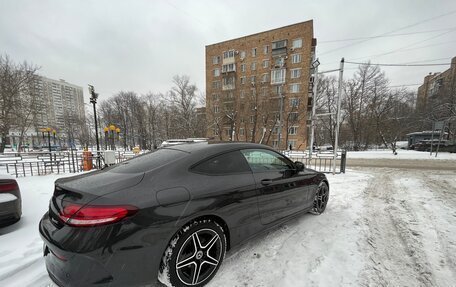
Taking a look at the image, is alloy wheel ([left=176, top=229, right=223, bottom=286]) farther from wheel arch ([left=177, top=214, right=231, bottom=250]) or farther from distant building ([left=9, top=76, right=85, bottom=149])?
distant building ([left=9, top=76, right=85, bottom=149])

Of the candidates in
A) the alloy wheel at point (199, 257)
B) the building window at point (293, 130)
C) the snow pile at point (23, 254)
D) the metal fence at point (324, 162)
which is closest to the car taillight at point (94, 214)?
the alloy wheel at point (199, 257)

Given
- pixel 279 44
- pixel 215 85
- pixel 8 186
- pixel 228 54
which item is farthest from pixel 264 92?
pixel 8 186

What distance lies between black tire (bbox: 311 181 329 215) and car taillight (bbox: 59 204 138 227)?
3.26 m

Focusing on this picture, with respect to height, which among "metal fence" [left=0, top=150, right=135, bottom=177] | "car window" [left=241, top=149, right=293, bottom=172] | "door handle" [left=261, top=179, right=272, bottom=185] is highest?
"car window" [left=241, top=149, right=293, bottom=172]

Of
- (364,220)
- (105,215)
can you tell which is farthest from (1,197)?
(364,220)

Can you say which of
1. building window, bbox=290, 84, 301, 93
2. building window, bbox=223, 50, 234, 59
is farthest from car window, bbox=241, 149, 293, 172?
building window, bbox=223, 50, 234, 59

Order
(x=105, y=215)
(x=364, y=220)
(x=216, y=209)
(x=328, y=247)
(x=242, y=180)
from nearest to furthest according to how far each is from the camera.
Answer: (x=105, y=215)
(x=216, y=209)
(x=242, y=180)
(x=328, y=247)
(x=364, y=220)

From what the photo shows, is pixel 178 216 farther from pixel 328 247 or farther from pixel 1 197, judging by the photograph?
pixel 1 197

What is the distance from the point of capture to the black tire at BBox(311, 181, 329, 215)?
351cm

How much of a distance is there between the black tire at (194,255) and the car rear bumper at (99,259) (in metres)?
0.21

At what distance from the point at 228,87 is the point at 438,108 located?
27.2 metres

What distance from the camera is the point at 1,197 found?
2.59 m

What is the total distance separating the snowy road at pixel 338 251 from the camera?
77.3 inches

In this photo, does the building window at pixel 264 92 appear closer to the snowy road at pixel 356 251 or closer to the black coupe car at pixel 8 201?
the snowy road at pixel 356 251
